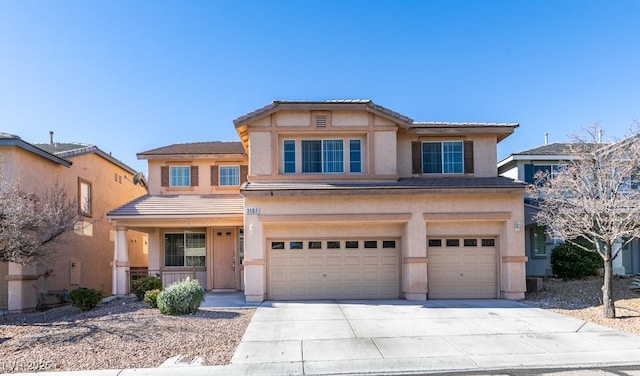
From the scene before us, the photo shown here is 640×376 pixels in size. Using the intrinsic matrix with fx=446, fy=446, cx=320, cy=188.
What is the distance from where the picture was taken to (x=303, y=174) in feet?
50.6

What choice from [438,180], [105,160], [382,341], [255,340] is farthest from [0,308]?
[438,180]

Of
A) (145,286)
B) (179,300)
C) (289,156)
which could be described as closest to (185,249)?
(145,286)

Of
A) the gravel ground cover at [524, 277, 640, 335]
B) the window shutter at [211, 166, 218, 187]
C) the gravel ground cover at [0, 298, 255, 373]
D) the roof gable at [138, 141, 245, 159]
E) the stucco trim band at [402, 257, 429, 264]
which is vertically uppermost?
the roof gable at [138, 141, 245, 159]

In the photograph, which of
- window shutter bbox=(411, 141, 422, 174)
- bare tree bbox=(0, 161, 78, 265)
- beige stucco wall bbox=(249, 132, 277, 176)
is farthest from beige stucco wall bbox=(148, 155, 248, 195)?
window shutter bbox=(411, 141, 422, 174)

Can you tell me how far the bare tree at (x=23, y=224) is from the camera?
10758 mm

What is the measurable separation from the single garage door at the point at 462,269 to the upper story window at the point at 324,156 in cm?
388

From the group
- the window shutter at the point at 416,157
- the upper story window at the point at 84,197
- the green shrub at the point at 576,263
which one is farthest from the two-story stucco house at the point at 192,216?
the green shrub at the point at 576,263

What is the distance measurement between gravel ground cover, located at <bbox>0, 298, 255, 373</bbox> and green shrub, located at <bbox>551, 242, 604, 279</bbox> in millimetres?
12178

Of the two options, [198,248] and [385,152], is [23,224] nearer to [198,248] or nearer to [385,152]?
[198,248]

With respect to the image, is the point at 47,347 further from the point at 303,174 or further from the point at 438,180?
the point at 438,180

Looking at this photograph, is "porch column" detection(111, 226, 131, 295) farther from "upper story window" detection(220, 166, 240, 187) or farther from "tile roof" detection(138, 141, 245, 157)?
"upper story window" detection(220, 166, 240, 187)

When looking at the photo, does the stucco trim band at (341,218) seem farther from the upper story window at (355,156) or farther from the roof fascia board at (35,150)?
the roof fascia board at (35,150)

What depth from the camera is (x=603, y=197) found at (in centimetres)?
1106

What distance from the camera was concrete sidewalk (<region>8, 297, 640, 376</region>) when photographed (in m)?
7.53
